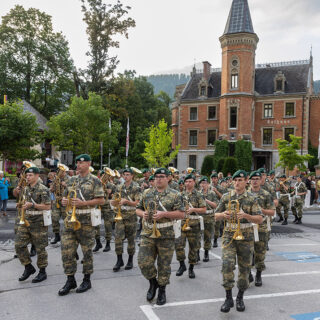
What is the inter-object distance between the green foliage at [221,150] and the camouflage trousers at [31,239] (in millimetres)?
33817

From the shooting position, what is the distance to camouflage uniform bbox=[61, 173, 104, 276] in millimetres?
6203

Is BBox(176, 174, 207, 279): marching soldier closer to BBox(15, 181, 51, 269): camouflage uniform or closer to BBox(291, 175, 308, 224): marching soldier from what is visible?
BBox(15, 181, 51, 269): camouflage uniform

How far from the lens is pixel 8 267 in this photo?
25.7 ft

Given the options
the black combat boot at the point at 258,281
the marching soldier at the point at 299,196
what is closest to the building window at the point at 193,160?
the marching soldier at the point at 299,196

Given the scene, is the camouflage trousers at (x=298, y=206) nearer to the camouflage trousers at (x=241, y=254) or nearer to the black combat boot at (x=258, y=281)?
the black combat boot at (x=258, y=281)

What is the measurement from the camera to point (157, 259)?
5.80 m

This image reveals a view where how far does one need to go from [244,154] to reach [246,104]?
244 inches

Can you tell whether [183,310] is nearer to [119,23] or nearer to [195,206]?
[195,206]

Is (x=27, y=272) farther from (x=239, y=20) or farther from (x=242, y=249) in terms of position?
(x=239, y=20)

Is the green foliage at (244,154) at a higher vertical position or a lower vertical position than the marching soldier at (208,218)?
higher

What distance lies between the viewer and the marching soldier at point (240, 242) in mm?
5535

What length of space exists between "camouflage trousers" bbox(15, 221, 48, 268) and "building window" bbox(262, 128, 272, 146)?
38.5 metres

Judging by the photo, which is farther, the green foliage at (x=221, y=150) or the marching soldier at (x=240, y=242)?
the green foliage at (x=221, y=150)

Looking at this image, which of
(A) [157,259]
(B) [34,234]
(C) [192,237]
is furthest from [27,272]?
(C) [192,237]
